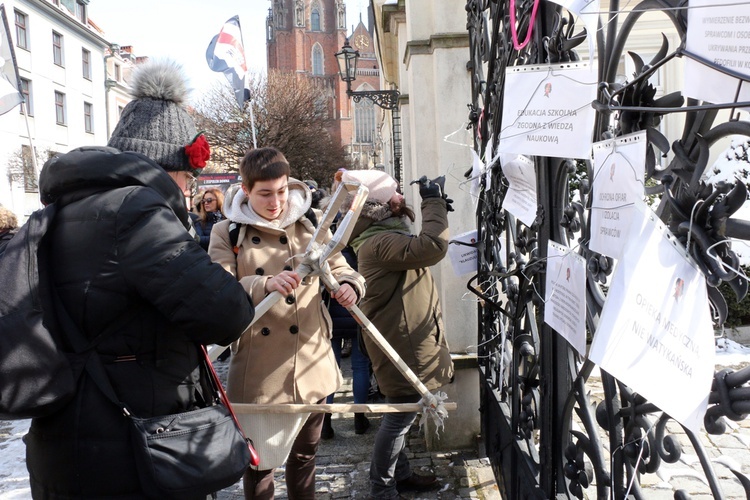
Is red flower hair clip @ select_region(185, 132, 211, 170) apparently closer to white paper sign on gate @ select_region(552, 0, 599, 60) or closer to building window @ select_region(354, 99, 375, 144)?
white paper sign on gate @ select_region(552, 0, 599, 60)

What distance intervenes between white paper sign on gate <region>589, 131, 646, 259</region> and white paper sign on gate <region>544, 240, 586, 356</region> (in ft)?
0.57

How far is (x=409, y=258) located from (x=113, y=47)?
148 feet

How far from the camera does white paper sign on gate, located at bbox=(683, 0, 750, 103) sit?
3.23 feet

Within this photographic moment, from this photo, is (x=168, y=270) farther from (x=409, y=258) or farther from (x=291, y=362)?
(x=409, y=258)

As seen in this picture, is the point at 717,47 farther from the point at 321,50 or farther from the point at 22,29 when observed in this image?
the point at 321,50

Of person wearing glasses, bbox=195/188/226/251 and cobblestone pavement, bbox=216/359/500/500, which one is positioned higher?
person wearing glasses, bbox=195/188/226/251

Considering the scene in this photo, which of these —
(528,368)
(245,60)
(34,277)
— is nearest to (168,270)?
(34,277)

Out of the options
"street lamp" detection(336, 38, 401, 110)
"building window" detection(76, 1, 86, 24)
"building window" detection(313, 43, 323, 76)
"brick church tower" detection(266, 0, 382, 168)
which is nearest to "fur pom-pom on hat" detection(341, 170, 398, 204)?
"street lamp" detection(336, 38, 401, 110)

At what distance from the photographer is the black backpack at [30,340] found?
1.79 m

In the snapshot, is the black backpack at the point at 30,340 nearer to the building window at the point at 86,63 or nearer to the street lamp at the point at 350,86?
the street lamp at the point at 350,86

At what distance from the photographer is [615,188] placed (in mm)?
1467

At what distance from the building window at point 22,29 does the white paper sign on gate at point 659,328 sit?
37.6 m

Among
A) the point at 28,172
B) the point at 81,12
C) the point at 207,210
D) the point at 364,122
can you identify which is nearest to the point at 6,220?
the point at 207,210

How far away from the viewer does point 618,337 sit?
113cm
